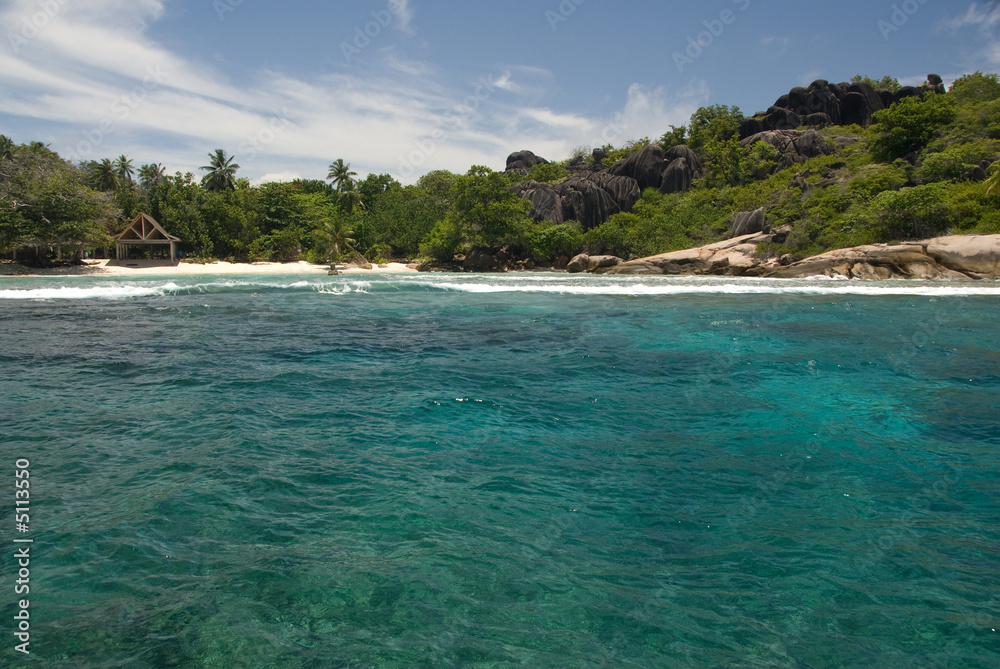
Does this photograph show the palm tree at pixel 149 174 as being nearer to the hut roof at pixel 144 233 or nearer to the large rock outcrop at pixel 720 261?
the hut roof at pixel 144 233

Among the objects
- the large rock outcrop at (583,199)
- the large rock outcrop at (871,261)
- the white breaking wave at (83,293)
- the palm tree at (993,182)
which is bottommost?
the white breaking wave at (83,293)

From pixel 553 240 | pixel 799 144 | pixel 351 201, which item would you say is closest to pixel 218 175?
pixel 351 201

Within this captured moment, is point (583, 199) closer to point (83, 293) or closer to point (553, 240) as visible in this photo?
point (553, 240)

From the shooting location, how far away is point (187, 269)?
4534cm

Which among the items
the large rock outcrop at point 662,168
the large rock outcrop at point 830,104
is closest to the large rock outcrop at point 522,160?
the large rock outcrop at point 830,104

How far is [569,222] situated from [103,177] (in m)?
48.4

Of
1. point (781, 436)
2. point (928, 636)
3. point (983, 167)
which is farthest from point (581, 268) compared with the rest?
point (928, 636)

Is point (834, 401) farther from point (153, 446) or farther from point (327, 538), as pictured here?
point (153, 446)

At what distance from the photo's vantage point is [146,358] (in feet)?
30.7

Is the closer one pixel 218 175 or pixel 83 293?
pixel 83 293

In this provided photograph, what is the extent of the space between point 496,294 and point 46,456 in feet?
61.3

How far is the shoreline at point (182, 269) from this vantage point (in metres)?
39.2

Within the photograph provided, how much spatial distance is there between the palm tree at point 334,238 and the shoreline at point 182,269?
51.6 inches

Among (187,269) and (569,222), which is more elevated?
(569,222)
